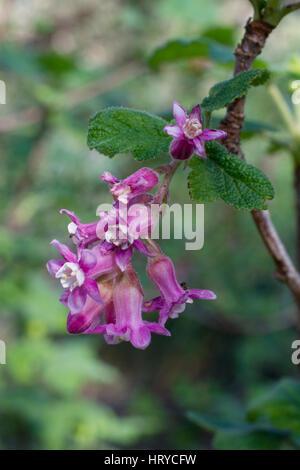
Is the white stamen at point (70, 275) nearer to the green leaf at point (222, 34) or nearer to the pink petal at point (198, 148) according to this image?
the pink petal at point (198, 148)

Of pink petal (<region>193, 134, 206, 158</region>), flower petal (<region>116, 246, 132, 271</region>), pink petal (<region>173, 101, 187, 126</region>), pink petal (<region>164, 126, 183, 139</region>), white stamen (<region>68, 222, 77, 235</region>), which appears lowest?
flower petal (<region>116, 246, 132, 271</region>)

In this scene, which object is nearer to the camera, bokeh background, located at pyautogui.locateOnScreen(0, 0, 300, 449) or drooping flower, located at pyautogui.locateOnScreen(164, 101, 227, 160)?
drooping flower, located at pyautogui.locateOnScreen(164, 101, 227, 160)

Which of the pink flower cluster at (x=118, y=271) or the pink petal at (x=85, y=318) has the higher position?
the pink flower cluster at (x=118, y=271)

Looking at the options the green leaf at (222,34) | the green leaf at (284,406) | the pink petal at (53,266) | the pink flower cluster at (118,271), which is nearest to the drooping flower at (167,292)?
the pink flower cluster at (118,271)

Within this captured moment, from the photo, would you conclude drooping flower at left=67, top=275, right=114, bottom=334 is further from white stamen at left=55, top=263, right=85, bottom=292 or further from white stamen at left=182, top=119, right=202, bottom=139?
white stamen at left=182, top=119, right=202, bottom=139

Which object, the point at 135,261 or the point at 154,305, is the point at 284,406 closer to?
the point at 154,305

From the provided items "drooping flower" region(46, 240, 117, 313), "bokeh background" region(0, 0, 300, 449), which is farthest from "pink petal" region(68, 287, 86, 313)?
"bokeh background" region(0, 0, 300, 449)
